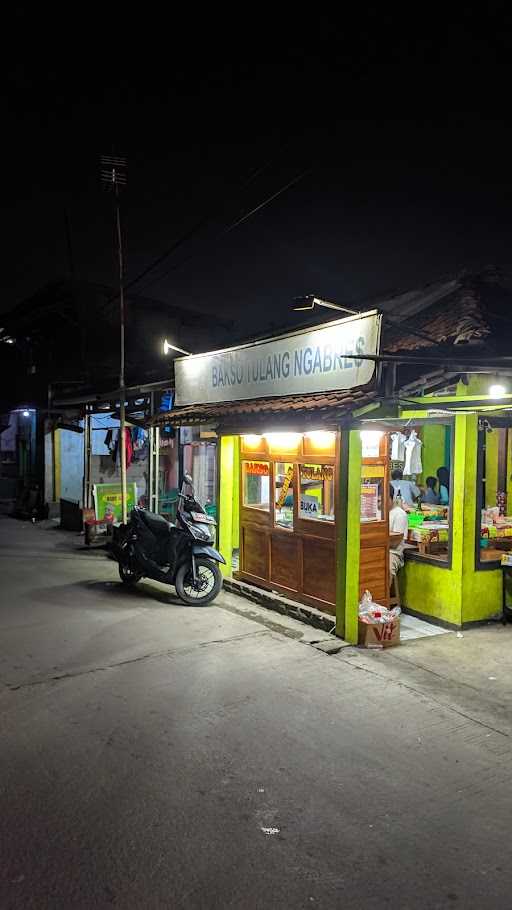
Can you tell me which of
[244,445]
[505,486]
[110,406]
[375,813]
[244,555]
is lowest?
[375,813]

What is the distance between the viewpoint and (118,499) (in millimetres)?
16328

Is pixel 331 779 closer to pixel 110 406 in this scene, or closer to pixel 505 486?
pixel 505 486

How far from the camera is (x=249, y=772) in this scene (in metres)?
5.02

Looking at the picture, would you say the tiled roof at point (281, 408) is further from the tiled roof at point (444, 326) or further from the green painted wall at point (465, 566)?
the green painted wall at point (465, 566)

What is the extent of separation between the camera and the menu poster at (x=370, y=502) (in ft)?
29.5

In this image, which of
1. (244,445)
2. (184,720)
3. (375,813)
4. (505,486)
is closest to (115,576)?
(244,445)

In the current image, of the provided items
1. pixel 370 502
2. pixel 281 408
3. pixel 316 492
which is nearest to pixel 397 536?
pixel 370 502

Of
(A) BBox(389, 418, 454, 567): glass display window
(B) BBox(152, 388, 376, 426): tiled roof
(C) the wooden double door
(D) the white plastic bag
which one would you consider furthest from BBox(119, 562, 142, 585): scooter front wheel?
(A) BBox(389, 418, 454, 567): glass display window

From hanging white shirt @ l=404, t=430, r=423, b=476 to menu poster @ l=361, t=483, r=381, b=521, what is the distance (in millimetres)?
3450

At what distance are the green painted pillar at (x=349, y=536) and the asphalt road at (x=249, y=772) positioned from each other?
0.57 m

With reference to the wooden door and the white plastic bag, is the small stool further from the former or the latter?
the white plastic bag

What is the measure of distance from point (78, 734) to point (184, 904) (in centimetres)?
245

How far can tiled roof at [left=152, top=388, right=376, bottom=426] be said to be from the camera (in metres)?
8.16

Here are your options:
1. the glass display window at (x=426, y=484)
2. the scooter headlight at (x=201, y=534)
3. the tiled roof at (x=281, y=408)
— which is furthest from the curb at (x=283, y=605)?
the tiled roof at (x=281, y=408)
